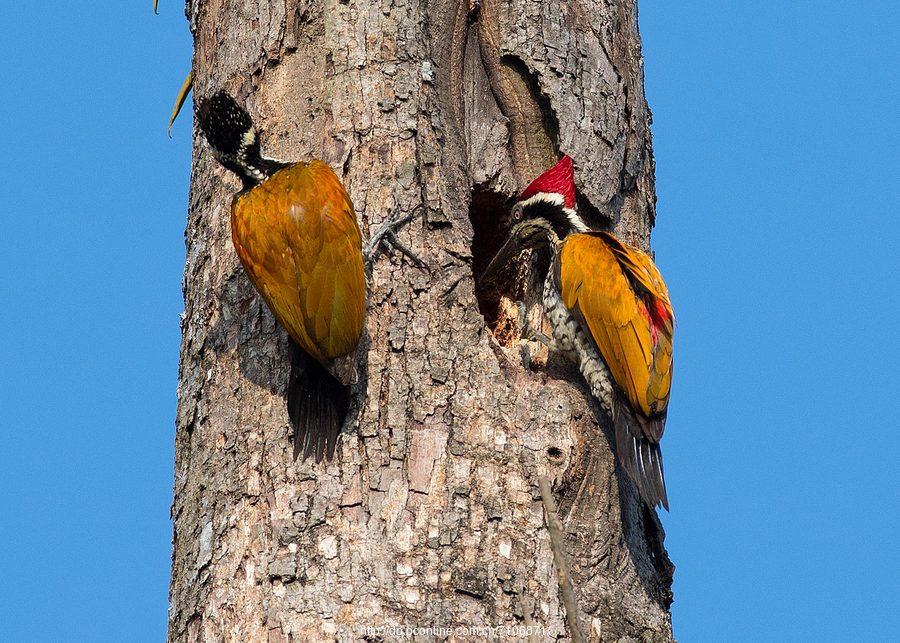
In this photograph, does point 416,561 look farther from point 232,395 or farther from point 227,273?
point 227,273

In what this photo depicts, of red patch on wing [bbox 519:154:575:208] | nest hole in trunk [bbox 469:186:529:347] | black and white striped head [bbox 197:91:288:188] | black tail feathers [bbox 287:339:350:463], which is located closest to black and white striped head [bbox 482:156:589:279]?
red patch on wing [bbox 519:154:575:208]

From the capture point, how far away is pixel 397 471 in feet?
12.9

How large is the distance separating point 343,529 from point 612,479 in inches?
39.4

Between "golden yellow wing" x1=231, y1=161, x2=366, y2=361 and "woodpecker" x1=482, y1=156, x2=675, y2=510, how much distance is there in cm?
90

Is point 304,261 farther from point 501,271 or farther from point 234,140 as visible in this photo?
point 501,271

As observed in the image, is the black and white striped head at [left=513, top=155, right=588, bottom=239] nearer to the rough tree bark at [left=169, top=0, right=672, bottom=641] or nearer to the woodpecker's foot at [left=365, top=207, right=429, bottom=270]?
the rough tree bark at [left=169, top=0, right=672, bottom=641]

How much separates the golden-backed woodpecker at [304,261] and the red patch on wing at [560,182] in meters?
0.80

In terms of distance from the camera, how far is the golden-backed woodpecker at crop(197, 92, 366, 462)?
13.3 feet

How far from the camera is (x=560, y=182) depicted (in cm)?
474

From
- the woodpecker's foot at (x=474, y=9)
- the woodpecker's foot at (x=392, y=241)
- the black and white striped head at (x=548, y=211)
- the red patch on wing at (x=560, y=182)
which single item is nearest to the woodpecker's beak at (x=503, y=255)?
the black and white striped head at (x=548, y=211)

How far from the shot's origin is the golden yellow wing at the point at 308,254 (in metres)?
4.13

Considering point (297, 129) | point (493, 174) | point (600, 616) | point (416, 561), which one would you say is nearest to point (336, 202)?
point (297, 129)

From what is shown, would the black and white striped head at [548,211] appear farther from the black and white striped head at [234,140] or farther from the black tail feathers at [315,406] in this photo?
the black tail feathers at [315,406]

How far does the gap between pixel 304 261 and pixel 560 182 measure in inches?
41.4
